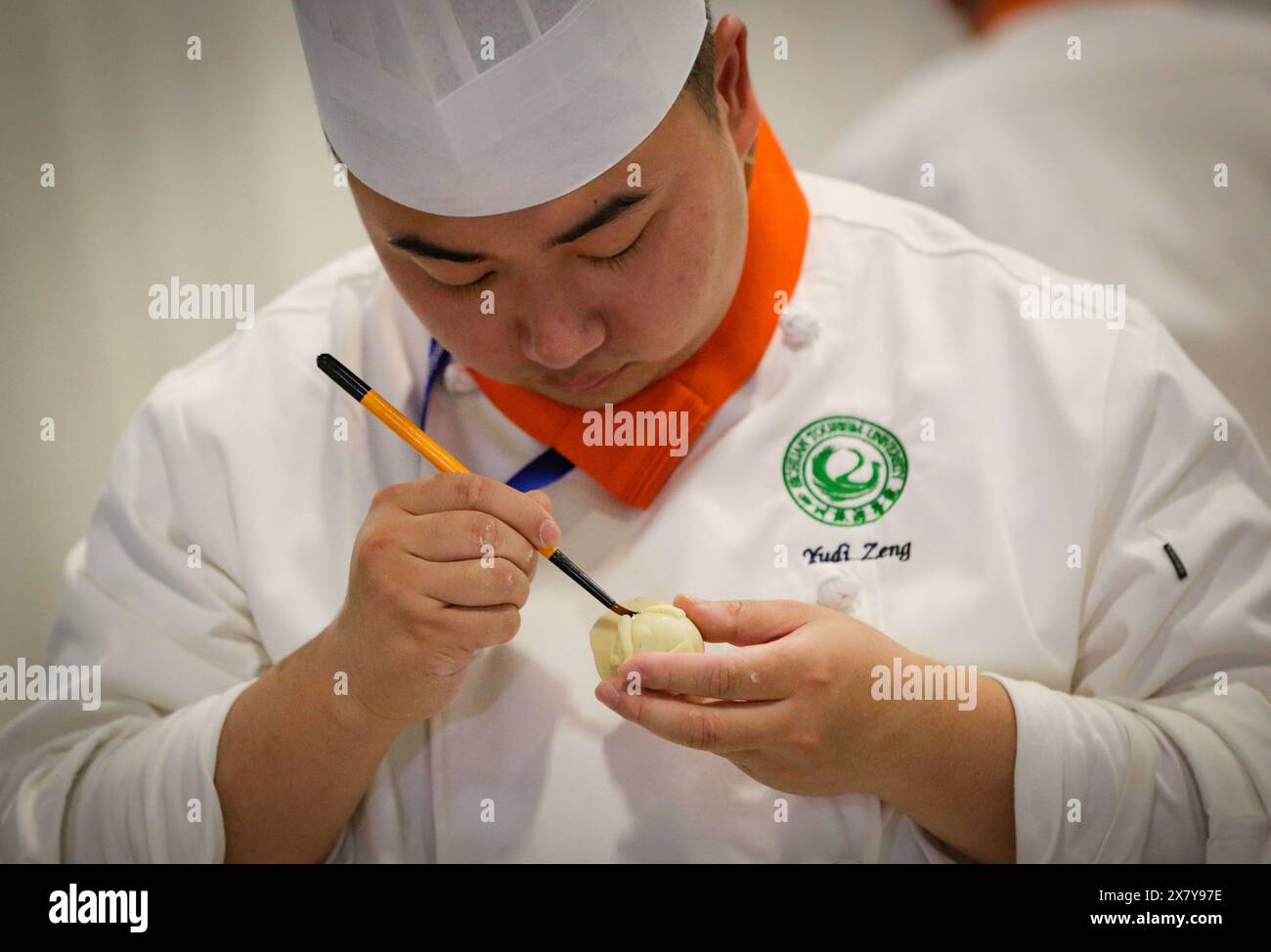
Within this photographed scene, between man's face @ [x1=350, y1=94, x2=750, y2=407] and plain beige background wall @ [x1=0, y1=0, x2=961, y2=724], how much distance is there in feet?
1.71

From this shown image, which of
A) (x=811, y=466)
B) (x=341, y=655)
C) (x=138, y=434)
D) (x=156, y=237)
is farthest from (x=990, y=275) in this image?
(x=156, y=237)

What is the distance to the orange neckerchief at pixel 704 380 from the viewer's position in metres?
1.06

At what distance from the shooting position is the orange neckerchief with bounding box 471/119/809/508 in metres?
1.06

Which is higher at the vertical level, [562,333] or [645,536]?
[562,333]

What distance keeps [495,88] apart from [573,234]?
109 mm

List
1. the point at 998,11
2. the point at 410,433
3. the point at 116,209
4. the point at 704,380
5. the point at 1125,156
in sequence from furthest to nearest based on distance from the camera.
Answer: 1. the point at 998,11
2. the point at 1125,156
3. the point at 116,209
4. the point at 704,380
5. the point at 410,433

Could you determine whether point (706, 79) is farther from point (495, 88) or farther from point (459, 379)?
point (459, 379)

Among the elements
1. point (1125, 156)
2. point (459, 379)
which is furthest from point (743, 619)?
point (1125, 156)

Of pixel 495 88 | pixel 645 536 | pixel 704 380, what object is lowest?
pixel 645 536

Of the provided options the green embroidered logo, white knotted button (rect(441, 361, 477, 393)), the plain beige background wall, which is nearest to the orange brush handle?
white knotted button (rect(441, 361, 477, 393))

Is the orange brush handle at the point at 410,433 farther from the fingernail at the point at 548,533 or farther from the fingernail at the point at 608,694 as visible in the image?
the fingernail at the point at 608,694

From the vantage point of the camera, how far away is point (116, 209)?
1.42 metres
